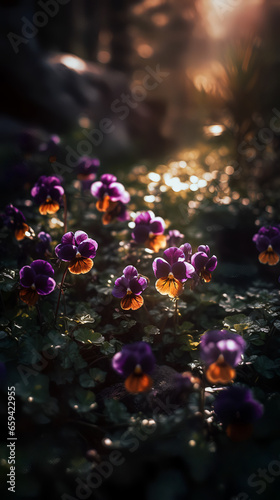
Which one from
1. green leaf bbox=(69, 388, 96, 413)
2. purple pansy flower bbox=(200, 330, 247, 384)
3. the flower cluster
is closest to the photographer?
purple pansy flower bbox=(200, 330, 247, 384)

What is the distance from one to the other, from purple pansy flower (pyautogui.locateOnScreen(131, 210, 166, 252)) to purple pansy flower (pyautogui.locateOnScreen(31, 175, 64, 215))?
472 millimetres

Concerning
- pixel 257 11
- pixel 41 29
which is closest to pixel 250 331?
pixel 41 29

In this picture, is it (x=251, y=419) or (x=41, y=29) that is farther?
(x=41, y=29)

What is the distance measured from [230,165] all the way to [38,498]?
4.69 meters

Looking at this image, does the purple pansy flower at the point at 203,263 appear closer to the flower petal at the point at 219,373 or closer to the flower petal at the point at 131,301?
the flower petal at the point at 131,301

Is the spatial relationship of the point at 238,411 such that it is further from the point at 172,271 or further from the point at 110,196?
the point at 110,196

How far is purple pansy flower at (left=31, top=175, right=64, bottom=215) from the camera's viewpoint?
2312 millimetres

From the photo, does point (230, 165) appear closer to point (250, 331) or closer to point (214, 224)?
point (214, 224)

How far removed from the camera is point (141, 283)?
176cm

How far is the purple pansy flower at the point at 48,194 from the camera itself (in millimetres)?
2312

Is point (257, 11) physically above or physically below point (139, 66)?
above

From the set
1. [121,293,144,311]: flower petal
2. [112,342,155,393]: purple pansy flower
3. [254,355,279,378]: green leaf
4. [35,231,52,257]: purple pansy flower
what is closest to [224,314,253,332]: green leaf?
[254,355,279,378]: green leaf

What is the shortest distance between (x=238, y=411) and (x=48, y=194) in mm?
1542

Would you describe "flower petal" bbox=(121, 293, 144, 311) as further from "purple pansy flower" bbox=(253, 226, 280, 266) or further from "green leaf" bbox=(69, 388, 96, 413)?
"purple pansy flower" bbox=(253, 226, 280, 266)
